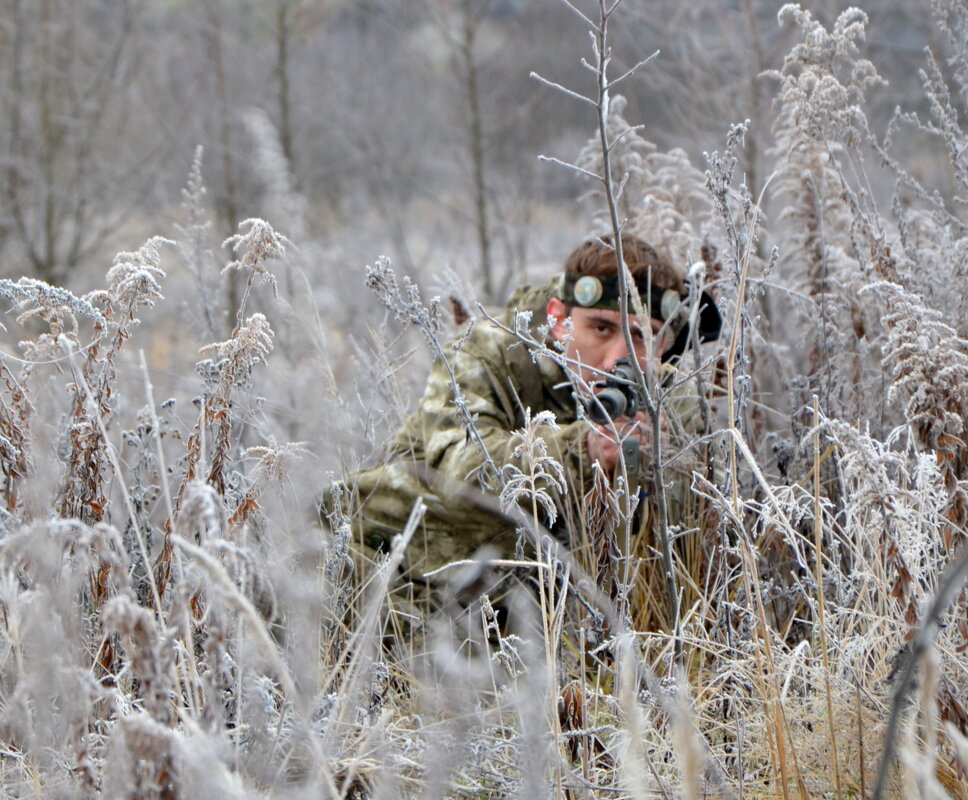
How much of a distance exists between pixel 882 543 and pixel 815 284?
1.35 m

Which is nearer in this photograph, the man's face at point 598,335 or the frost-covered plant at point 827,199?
the frost-covered plant at point 827,199

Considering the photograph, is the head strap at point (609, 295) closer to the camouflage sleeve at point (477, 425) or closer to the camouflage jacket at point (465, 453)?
the camouflage jacket at point (465, 453)

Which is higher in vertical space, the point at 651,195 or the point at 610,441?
the point at 651,195

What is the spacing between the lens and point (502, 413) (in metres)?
2.91

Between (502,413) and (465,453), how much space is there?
12.4 inches

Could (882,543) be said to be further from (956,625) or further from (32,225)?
(32,225)

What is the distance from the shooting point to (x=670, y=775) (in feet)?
5.87

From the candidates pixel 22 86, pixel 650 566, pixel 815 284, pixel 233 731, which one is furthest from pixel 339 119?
pixel 233 731

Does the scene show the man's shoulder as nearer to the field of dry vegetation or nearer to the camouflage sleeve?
the camouflage sleeve

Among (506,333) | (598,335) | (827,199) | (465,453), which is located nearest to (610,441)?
(465,453)

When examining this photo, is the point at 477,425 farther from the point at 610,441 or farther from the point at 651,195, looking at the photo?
the point at 651,195

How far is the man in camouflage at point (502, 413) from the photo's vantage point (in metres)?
2.68

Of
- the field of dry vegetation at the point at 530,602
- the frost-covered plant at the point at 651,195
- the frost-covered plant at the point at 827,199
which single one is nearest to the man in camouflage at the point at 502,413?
the field of dry vegetation at the point at 530,602

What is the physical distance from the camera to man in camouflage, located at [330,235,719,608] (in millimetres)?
2680
